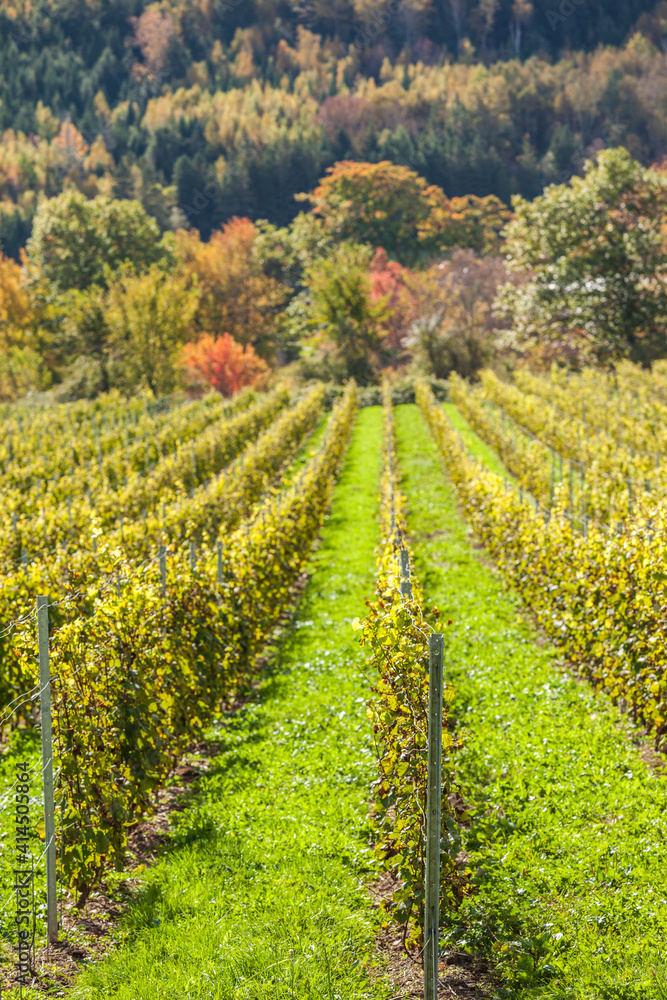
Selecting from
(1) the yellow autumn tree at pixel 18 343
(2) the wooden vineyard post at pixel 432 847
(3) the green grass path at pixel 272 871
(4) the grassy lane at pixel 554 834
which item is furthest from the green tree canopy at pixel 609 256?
(2) the wooden vineyard post at pixel 432 847

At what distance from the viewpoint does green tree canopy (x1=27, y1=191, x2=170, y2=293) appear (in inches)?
1677

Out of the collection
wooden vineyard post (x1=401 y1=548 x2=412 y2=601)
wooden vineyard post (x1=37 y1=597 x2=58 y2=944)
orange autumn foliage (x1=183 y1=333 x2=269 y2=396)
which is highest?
orange autumn foliage (x1=183 y1=333 x2=269 y2=396)

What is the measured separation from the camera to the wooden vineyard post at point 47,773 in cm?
408

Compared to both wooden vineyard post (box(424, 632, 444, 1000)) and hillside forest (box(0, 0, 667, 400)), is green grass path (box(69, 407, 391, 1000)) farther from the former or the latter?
hillside forest (box(0, 0, 667, 400))

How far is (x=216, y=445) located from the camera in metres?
18.1

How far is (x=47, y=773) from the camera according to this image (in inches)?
162

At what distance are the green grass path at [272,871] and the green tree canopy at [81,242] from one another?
39493mm

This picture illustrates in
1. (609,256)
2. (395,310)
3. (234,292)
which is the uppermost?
(234,292)

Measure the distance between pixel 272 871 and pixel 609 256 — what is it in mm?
28757

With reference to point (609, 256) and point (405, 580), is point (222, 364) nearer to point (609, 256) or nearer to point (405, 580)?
point (609, 256)

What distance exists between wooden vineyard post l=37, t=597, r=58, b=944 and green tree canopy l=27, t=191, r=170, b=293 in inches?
1612

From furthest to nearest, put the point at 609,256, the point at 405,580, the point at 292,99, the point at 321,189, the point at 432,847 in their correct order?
1. the point at 292,99
2. the point at 321,189
3. the point at 609,256
4. the point at 405,580
5. the point at 432,847

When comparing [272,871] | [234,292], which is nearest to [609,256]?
[234,292]

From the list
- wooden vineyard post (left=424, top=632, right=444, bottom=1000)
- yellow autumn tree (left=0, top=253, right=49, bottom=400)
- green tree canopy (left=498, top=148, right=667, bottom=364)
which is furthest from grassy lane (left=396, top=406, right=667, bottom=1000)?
yellow autumn tree (left=0, top=253, right=49, bottom=400)
